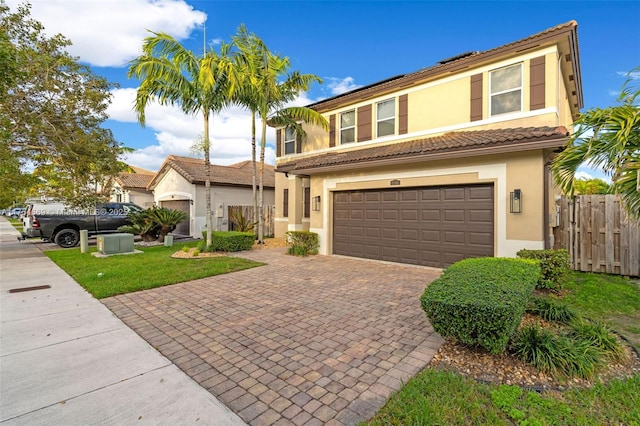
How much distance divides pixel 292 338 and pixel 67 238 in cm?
1485

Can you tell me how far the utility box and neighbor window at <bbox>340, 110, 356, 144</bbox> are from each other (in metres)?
9.62

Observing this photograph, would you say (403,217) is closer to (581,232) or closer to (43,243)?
(581,232)

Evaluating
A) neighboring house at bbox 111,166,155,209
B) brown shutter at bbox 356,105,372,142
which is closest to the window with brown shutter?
brown shutter at bbox 356,105,372,142

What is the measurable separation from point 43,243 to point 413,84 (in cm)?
1951

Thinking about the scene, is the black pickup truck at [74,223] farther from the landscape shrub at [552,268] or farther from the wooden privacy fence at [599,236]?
the wooden privacy fence at [599,236]

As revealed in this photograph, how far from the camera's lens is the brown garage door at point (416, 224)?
8.02 meters

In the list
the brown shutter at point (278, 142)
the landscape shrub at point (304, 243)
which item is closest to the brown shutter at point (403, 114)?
the landscape shrub at point (304, 243)

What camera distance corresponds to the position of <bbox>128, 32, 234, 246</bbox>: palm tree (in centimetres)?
1045

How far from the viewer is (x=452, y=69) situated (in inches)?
384

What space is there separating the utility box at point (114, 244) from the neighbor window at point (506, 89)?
13775mm

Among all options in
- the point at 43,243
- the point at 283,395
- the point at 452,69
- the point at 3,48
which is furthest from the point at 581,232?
the point at 43,243

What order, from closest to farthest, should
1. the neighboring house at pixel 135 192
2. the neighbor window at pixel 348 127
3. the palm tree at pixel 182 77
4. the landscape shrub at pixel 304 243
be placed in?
1. the palm tree at pixel 182 77
2. the landscape shrub at pixel 304 243
3. the neighbor window at pixel 348 127
4. the neighboring house at pixel 135 192

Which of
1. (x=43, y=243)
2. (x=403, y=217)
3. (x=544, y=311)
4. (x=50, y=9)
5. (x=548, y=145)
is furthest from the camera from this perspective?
(x=43, y=243)

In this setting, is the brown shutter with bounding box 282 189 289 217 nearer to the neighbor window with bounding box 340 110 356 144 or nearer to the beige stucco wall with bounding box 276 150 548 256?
the neighbor window with bounding box 340 110 356 144
